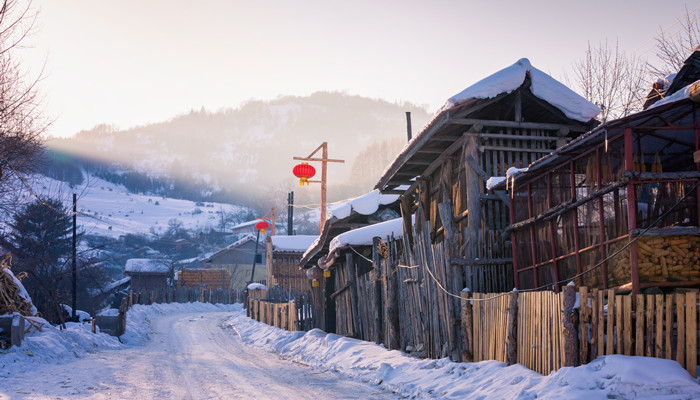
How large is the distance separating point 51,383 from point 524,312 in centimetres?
799

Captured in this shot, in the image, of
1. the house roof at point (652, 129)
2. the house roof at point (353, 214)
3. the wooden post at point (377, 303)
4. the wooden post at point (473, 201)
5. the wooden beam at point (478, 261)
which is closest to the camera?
the house roof at point (652, 129)

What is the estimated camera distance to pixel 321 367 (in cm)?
1270

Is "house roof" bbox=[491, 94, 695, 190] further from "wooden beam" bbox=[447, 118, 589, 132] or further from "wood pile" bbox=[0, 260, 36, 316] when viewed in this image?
"wood pile" bbox=[0, 260, 36, 316]

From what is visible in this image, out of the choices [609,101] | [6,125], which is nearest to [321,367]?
[6,125]

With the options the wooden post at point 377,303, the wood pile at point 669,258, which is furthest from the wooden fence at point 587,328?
the wooden post at point 377,303

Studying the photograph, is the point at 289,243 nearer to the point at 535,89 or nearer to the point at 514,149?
the point at 514,149

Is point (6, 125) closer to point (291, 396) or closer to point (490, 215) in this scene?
point (291, 396)

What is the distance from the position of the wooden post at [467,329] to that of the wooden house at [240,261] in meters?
49.8

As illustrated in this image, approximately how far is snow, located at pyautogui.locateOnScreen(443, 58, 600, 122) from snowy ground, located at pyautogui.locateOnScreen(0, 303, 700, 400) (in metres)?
5.24

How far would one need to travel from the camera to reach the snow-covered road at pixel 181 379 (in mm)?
9039

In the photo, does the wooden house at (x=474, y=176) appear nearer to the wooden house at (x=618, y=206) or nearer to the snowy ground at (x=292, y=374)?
the wooden house at (x=618, y=206)

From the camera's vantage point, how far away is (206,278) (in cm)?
5659

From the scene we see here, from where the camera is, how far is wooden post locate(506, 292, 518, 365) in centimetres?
826

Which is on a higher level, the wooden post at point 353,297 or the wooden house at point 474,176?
the wooden house at point 474,176
